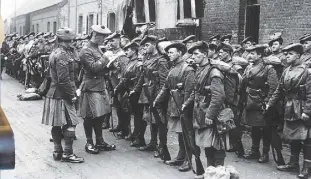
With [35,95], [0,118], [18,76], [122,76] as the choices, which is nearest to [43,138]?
[122,76]

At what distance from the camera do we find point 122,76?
8266 mm

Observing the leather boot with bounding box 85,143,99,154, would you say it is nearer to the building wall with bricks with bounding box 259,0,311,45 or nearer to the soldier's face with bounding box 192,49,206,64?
the soldier's face with bounding box 192,49,206,64

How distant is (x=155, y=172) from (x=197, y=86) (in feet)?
5.09

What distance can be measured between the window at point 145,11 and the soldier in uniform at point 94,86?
8.54 meters

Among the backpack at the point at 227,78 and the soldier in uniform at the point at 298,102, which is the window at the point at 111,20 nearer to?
the soldier in uniform at the point at 298,102

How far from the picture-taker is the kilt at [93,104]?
7066 millimetres

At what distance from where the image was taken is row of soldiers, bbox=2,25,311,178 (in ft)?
17.2

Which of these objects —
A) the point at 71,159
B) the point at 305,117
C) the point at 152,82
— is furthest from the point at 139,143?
the point at 305,117

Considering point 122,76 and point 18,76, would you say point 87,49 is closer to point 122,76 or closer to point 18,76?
point 122,76

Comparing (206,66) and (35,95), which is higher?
(206,66)

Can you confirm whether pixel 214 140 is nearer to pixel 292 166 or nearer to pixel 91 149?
pixel 292 166

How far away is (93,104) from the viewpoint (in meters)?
7.07

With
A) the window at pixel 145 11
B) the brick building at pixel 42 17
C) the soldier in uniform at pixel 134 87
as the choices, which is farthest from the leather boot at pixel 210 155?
the brick building at pixel 42 17

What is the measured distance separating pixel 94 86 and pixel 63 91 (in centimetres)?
83
